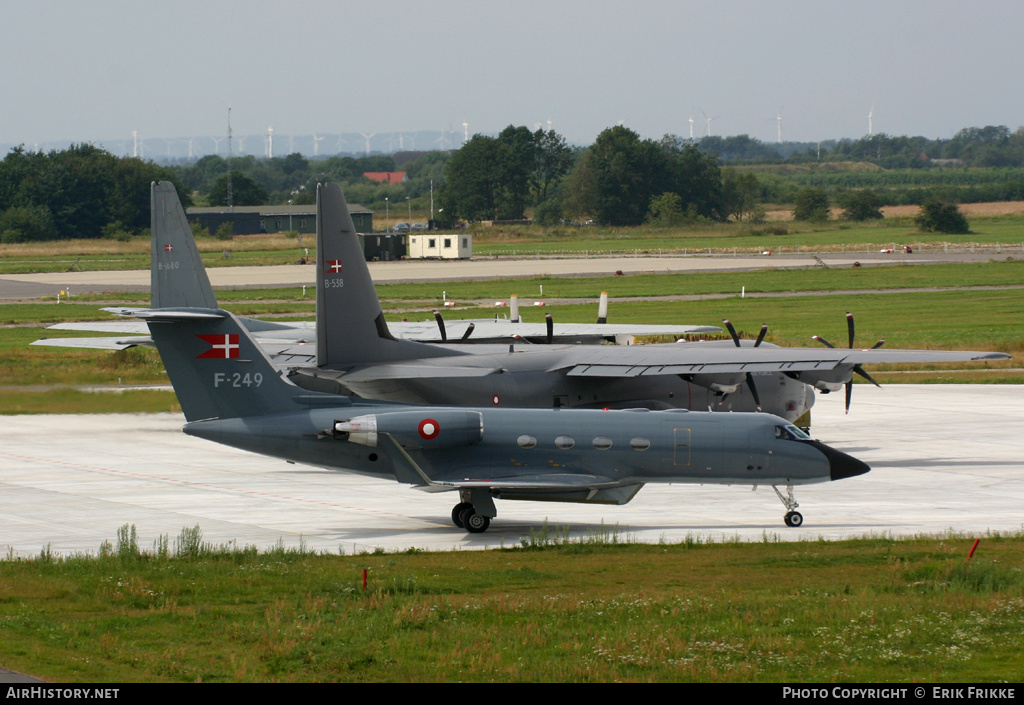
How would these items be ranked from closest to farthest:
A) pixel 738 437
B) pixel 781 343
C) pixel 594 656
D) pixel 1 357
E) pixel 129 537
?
1. pixel 594 656
2. pixel 129 537
3. pixel 738 437
4. pixel 1 357
5. pixel 781 343

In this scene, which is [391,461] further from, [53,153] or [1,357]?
[53,153]

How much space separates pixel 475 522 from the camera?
26.5 meters

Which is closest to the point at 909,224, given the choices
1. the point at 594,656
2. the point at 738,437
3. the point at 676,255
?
the point at 676,255

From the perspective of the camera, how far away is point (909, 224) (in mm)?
192750

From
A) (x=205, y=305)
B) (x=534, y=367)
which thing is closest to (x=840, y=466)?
(x=534, y=367)

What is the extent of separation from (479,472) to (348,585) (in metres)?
6.88

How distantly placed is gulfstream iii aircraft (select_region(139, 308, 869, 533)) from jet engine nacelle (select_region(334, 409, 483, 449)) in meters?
0.03

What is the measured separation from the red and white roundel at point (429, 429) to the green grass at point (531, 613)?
2930 mm

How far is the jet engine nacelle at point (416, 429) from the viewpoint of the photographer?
25.7 metres

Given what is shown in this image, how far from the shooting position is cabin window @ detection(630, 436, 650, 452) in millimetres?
26406

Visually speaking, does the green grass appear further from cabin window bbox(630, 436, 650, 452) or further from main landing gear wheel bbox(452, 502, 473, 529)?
cabin window bbox(630, 436, 650, 452)

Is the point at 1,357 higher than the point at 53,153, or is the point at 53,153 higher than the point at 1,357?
the point at 53,153

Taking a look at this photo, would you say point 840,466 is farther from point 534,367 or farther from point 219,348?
point 219,348

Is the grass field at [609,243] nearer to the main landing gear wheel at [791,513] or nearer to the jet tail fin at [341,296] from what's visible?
Answer: the jet tail fin at [341,296]
